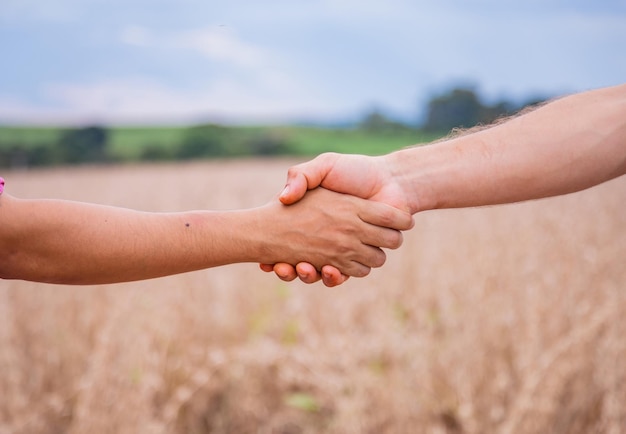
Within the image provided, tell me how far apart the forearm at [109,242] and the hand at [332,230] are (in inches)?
3.6

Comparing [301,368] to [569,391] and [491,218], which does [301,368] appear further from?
[491,218]

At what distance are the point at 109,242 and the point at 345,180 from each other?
2.29 ft

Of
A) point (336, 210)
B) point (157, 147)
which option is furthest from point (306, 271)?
point (157, 147)

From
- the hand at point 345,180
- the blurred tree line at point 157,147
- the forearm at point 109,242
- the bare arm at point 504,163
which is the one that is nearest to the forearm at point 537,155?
the bare arm at point 504,163

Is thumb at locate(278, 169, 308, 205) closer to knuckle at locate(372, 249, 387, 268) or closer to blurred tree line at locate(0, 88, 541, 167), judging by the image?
knuckle at locate(372, 249, 387, 268)

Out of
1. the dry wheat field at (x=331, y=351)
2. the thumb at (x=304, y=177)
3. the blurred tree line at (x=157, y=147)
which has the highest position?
the blurred tree line at (x=157, y=147)

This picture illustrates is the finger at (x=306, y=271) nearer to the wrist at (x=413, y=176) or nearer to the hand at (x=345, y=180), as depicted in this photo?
the hand at (x=345, y=180)

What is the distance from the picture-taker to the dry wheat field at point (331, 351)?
2.36 metres

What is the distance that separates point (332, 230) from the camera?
1.82 m

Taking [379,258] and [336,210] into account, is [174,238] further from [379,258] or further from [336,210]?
[379,258]

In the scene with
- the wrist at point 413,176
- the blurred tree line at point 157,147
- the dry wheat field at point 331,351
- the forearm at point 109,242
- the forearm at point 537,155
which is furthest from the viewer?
the blurred tree line at point 157,147

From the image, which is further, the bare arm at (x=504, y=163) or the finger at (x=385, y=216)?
the finger at (x=385, y=216)

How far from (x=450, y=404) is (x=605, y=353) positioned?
660 mm

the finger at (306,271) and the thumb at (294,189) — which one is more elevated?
the thumb at (294,189)
